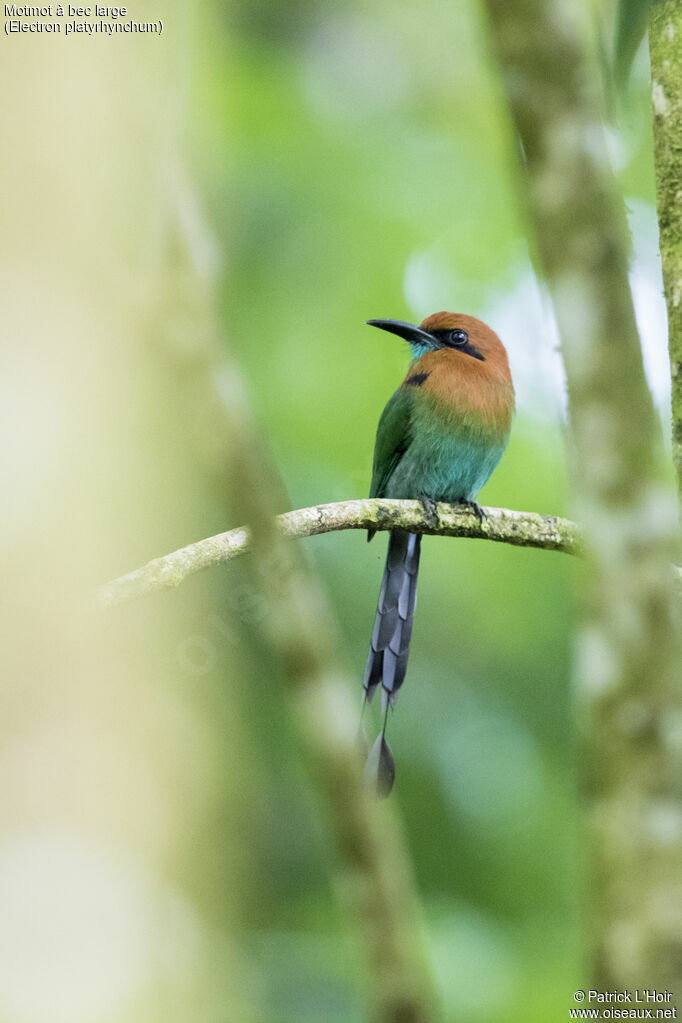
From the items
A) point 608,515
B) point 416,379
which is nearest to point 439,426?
point 416,379

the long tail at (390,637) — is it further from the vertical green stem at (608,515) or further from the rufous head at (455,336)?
the vertical green stem at (608,515)

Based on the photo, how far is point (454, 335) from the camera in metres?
3.31

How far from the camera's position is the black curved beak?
3.28 meters

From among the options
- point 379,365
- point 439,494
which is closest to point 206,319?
point 439,494

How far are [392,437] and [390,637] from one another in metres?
0.80

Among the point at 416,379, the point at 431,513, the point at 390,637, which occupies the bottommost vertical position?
the point at 390,637

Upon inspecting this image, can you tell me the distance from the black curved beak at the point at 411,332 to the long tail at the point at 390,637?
0.63m

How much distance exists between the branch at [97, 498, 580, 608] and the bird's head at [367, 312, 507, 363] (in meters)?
0.57

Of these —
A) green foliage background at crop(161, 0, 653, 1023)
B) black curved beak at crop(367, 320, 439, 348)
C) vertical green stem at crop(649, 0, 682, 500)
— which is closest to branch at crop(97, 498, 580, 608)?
vertical green stem at crop(649, 0, 682, 500)

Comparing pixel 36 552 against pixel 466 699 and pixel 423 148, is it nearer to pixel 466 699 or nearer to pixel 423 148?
pixel 466 699

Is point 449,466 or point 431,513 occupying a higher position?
point 449,466

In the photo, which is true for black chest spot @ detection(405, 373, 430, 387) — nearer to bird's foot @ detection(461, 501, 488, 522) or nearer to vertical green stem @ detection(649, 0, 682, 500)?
bird's foot @ detection(461, 501, 488, 522)

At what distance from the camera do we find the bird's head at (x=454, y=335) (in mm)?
3262

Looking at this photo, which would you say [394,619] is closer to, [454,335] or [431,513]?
[431,513]
